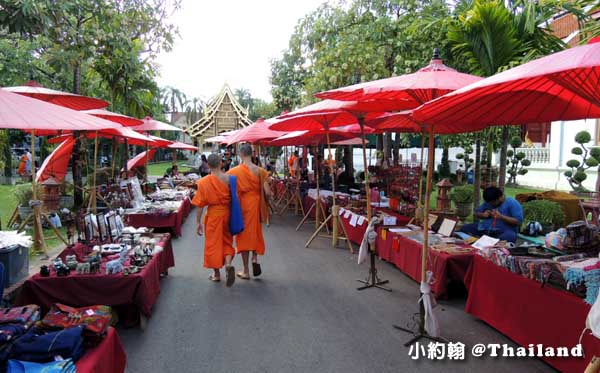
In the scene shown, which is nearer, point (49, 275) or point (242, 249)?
point (49, 275)

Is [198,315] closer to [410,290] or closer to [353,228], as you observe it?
[410,290]

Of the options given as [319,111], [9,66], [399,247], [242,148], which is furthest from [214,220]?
[9,66]

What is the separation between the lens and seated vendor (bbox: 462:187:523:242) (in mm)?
5566

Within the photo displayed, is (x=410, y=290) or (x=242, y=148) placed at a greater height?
(x=242, y=148)

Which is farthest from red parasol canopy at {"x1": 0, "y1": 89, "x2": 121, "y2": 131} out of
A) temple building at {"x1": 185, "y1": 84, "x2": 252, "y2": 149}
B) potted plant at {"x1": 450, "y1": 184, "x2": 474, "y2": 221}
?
temple building at {"x1": 185, "y1": 84, "x2": 252, "y2": 149}

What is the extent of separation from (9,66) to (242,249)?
1346 centimetres

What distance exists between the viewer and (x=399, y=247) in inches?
239

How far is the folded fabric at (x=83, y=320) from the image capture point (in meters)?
2.79

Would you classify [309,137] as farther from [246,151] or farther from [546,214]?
[546,214]

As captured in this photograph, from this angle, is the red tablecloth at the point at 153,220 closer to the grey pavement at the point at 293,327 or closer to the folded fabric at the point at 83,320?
the grey pavement at the point at 293,327

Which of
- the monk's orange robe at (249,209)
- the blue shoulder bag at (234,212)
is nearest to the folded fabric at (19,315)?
the blue shoulder bag at (234,212)

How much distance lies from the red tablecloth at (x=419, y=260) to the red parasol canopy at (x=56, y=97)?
18.1 ft

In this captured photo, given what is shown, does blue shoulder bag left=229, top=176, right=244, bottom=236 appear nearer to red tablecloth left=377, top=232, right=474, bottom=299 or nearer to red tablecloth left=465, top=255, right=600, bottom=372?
red tablecloth left=377, top=232, right=474, bottom=299

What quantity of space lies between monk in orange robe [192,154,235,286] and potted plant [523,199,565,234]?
6507 mm
